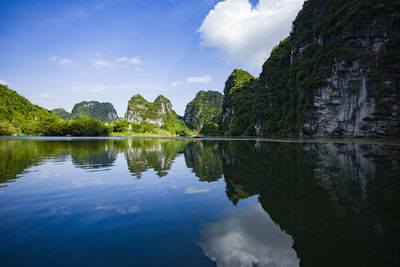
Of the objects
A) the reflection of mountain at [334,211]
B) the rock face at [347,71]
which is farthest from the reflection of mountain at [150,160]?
the rock face at [347,71]

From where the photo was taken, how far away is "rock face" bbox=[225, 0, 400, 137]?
133 feet

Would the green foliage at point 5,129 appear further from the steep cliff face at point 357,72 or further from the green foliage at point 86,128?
the steep cliff face at point 357,72

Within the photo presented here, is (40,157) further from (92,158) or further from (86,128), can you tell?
(86,128)

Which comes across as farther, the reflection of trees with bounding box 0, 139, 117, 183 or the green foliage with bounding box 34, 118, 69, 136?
the green foliage with bounding box 34, 118, 69, 136

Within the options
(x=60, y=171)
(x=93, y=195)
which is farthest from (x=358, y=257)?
(x=60, y=171)

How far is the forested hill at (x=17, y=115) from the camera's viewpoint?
295 feet

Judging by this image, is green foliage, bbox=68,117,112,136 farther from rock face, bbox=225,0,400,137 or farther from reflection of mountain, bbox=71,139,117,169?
rock face, bbox=225,0,400,137

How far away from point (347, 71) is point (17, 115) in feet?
531

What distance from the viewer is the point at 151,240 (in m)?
4.40

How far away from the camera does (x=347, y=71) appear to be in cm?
4709

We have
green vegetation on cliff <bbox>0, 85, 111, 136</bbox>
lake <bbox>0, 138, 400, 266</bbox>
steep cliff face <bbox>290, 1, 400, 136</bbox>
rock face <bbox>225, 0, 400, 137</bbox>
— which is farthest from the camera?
green vegetation on cliff <bbox>0, 85, 111, 136</bbox>

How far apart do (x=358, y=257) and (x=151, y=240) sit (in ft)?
13.5

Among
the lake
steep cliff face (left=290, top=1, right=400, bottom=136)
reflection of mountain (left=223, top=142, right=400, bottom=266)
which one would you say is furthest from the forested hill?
steep cliff face (left=290, top=1, right=400, bottom=136)

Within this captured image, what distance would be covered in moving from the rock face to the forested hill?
116160 millimetres
